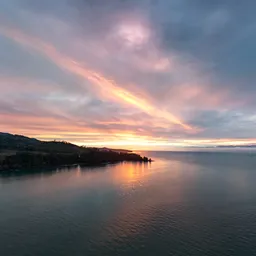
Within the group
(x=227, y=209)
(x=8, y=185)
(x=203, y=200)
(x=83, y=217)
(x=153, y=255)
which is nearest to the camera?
(x=153, y=255)

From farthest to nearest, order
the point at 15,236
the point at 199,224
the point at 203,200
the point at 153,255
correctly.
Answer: the point at 203,200 < the point at 199,224 < the point at 15,236 < the point at 153,255

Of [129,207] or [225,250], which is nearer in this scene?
[225,250]

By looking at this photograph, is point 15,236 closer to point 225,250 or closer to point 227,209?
point 225,250

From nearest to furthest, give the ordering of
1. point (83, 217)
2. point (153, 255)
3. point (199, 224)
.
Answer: point (153, 255) < point (199, 224) < point (83, 217)

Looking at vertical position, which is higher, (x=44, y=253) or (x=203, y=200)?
(x=203, y=200)

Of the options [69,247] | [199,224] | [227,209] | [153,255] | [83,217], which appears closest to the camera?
[153,255]

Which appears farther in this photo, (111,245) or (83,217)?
(83,217)

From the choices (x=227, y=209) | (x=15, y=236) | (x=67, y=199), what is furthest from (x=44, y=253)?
(x=227, y=209)


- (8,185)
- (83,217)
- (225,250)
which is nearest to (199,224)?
(225,250)

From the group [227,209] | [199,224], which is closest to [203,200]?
[227,209]
